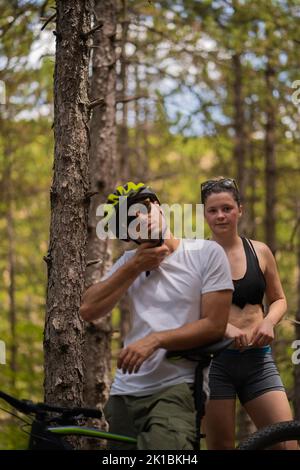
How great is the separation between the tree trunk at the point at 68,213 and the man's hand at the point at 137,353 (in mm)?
937

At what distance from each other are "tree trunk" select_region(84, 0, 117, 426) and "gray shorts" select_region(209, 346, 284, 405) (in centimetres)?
284

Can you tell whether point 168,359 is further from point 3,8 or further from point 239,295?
point 3,8

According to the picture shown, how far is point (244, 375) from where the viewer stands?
3.82 metres

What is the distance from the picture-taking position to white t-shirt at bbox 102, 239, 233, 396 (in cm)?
301

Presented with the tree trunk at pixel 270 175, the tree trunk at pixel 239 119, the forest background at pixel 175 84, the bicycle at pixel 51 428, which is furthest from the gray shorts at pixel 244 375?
the tree trunk at pixel 270 175

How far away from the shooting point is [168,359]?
301cm

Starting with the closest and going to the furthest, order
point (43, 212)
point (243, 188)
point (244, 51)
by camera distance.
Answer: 1. point (244, 51)
2. point (243, 188)
3. point (43, 212)

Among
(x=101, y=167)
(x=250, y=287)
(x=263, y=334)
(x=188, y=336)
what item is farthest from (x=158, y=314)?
(x=101, y=167)

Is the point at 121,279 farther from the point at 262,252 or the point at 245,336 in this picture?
the point at 262,252

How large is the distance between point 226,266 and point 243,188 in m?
7.22

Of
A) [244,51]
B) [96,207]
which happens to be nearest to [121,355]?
[96,207]

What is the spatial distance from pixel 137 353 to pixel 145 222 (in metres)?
0.66

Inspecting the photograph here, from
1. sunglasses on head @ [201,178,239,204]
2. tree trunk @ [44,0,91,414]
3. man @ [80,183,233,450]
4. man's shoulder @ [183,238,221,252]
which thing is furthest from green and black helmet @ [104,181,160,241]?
sunglasses on head @ [201,178,239,204]

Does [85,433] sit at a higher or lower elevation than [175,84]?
lower
